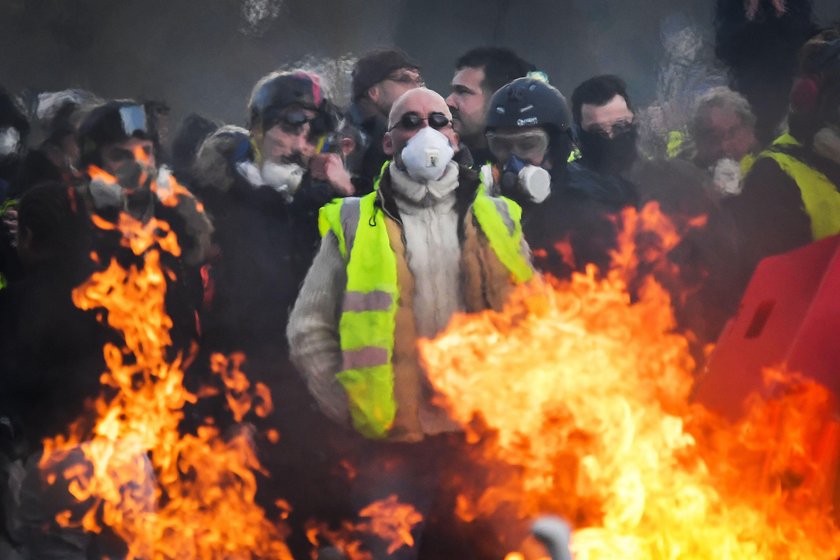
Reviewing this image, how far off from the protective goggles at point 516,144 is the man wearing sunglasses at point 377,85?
0.31m

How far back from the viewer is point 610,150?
11.5ft

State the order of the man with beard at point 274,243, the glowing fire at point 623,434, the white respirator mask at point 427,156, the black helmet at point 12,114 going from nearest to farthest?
the glowing fire at point 623,434
the white respirator mask at point 427,156
the man with beard at point 274,243
the black helmet at point 12,114

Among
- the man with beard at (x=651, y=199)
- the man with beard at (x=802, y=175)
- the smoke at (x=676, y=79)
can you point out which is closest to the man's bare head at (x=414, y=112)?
the man with beard at (x=651, y=199)

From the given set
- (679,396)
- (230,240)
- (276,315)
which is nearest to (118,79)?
(230,240)

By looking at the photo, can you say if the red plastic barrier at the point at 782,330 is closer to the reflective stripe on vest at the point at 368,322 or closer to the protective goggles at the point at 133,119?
the reflective stripe on vest at the point at 368,322

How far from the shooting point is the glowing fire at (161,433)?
3.36 metres

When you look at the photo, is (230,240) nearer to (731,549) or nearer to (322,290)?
(322,290)

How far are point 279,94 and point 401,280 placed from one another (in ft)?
2.49

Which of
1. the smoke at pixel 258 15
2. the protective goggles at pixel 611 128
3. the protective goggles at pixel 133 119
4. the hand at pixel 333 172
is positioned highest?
the smoke at pixel 258 15

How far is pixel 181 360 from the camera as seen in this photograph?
339 centimetres

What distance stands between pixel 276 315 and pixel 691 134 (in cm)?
156

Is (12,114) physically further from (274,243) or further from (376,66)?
(376,66)

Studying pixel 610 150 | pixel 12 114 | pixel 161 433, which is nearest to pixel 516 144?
pixel 610 150

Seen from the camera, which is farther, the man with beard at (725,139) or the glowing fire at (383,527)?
the man with beard at (725,139)
